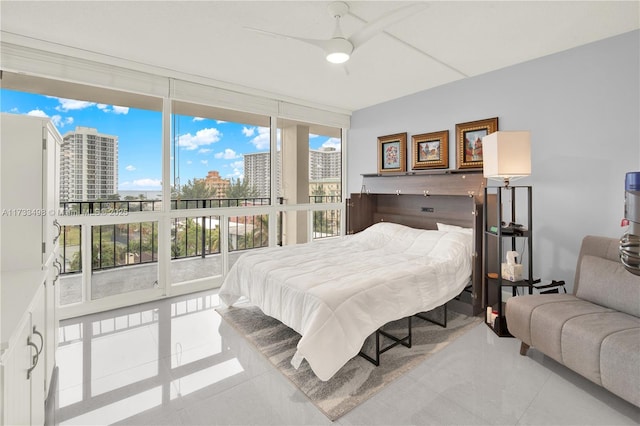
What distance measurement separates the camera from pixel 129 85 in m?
3.37

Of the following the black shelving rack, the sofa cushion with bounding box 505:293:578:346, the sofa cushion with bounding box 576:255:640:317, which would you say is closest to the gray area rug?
the black shelving rack

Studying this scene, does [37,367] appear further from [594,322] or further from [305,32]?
[594,322]

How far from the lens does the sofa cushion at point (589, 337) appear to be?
190 cm

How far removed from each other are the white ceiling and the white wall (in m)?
0.18

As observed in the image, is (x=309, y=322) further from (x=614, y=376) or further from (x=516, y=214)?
(x=516, y=214)

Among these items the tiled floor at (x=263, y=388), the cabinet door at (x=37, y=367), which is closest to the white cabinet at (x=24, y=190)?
the cabinet door at (x=37, y=367)

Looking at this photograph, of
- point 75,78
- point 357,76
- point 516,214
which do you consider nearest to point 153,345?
point 75,78

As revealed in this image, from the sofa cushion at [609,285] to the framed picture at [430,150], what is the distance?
6.38 feet

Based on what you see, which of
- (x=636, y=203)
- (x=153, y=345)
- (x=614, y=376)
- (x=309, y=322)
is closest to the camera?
(x=636, y=203)

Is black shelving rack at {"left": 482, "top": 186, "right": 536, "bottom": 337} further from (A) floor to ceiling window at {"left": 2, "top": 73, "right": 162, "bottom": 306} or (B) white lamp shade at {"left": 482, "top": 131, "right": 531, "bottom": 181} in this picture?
(A) floor to ceiling window at {"left": 2, "top": 73, "right": 162, "bottom": 306}

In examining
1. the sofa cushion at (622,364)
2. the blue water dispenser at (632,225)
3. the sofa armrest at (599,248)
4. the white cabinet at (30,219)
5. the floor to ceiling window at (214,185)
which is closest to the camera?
the blue water dispenser at (632,225)

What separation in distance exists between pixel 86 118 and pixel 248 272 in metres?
2.38

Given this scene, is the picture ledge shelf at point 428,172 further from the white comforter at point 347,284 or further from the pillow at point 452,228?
the white comforter at point 347,284

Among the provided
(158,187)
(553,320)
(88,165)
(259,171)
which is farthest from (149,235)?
(553,320)
